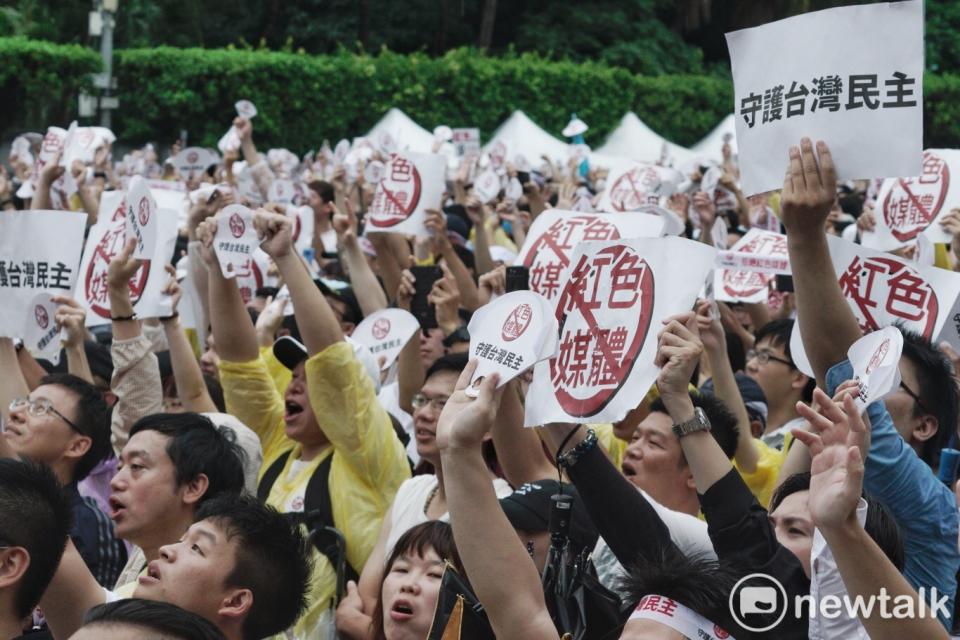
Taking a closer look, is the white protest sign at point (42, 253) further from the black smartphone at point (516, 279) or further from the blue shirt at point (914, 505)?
the blue shirt at point (914, 505)

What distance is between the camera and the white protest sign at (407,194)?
7.40 m

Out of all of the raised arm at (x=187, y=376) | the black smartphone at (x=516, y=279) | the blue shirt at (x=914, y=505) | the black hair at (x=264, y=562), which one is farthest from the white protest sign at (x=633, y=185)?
the blue shirt at (x=914, y=505)

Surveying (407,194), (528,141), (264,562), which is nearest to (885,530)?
(264,562)

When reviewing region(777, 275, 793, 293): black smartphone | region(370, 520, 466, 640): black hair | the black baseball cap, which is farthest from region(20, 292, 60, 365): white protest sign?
region(777, 275, 793, 293): black smartphone

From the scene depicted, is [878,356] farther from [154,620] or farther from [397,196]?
[397,196]

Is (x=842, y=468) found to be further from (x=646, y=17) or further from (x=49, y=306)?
(x=646, y=17)

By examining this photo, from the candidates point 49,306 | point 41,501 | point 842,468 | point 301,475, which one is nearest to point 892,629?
point 842,468

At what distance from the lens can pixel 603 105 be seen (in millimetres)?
26812

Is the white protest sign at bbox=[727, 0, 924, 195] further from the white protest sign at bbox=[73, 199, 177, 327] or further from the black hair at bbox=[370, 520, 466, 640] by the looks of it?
the white protest sign at bbox=[73, 199, 177, 327]

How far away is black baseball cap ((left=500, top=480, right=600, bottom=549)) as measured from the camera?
3324 mm

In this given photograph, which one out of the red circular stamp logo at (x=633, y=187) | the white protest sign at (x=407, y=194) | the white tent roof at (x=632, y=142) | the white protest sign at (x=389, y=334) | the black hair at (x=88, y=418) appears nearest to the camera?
the black hair at (x=88, y=418)

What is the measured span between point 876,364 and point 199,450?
6.89ft

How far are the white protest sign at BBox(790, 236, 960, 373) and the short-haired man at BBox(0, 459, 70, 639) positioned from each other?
94.0 inches

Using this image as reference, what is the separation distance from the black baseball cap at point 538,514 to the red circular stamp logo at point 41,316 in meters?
2.56
